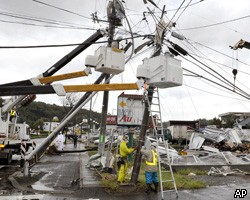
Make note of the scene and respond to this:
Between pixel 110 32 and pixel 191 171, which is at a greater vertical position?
pixel 110 32

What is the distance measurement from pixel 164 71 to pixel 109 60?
181cm

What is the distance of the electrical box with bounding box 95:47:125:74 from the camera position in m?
10.9

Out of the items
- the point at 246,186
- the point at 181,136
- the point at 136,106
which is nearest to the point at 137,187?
the point at 246,186

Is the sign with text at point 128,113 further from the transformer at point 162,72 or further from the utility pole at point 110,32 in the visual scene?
the transformer at point 162,72

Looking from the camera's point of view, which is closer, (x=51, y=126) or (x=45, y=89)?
(x=45, y=89)

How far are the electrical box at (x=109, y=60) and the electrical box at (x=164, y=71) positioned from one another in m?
0.82

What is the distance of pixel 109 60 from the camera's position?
430 inches

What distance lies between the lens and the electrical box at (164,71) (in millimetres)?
10695

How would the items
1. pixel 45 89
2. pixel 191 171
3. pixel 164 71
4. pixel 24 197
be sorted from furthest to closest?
1. pixel 191 171
2. pixel 164 71
3. pixel 24 197
4. pixel 45 89

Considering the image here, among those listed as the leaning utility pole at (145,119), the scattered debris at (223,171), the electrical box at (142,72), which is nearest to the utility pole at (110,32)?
the leaning utility pole at (145,119)

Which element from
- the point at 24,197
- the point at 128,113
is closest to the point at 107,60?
the point at 24,197

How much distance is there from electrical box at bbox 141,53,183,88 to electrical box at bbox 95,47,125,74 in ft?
2.68

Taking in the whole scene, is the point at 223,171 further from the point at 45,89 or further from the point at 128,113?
the point at 45,89

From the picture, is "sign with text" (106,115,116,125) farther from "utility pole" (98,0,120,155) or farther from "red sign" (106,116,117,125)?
"utility pole" (98,0,120,155)
